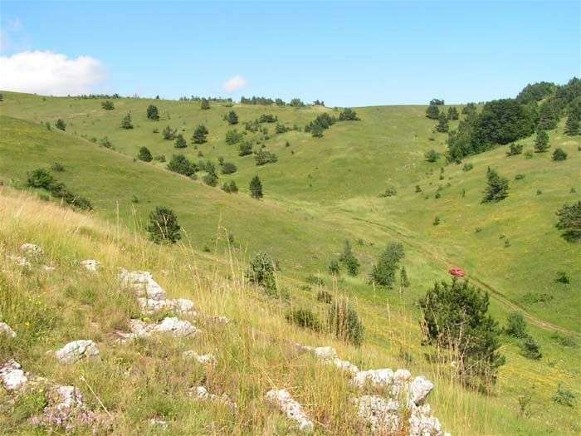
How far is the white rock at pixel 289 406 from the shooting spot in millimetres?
5287

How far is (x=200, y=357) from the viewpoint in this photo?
6133mm

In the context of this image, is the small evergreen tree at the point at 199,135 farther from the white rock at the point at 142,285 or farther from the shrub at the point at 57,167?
the white rock at the point at 142,285

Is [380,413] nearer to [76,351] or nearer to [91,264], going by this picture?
[76,351]

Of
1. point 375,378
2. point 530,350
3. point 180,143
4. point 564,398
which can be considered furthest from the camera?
point 180,143

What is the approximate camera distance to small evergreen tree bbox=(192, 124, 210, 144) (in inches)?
4746

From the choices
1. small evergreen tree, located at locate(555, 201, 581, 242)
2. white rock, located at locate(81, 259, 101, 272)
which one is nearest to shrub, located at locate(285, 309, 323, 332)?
white rock, located at locate(81, 259, 101, 272)

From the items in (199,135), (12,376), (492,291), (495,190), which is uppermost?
(199,135)

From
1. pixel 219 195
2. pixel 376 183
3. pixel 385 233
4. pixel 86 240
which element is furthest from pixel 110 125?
pixel 86 240

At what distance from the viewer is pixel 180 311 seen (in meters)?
7.73

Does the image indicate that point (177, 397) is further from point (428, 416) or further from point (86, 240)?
point (86, 240)

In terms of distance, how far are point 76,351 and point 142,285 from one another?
2.72 meters

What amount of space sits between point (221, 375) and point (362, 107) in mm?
158726

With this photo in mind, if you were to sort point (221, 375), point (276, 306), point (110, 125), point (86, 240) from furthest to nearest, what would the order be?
point (110, 125)
point (86, 240)
point (276, 306)
point (221, 375)

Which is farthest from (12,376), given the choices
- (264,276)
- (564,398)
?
(564,398)
